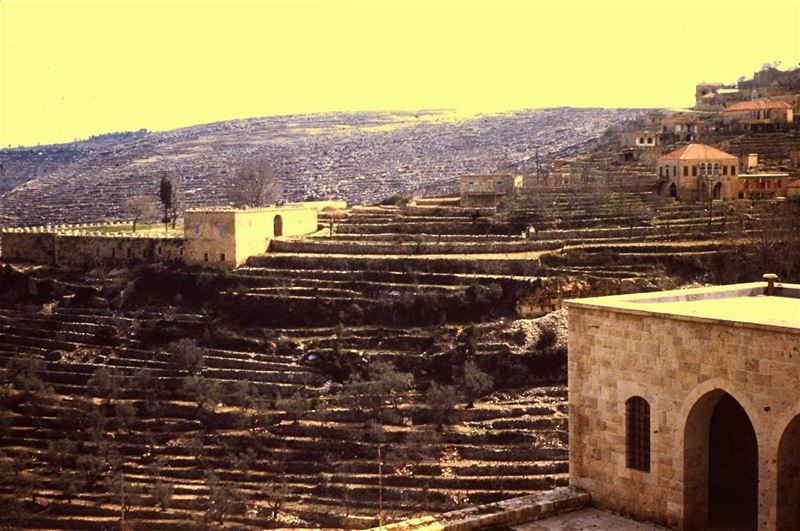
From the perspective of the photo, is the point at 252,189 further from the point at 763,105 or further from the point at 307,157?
the point at 307,157

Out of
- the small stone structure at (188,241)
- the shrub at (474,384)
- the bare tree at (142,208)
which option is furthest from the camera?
the bare tree at (142,208)

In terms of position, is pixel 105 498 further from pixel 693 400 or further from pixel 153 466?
pixel 693 400

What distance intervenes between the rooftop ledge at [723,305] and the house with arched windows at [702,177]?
32.1 m

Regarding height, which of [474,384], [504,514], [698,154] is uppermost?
[698,154]

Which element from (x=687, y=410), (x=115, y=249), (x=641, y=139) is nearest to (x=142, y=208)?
(x=115, y=249)

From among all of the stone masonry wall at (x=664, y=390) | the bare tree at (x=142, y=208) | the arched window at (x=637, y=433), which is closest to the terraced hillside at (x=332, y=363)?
the stone masonry wall at (x=664, y=390)

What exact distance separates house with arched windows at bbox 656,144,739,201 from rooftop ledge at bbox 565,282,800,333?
32.1 m

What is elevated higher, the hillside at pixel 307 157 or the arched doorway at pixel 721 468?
the hillside at pixel 307 157

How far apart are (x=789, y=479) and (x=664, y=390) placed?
1693 millimetres

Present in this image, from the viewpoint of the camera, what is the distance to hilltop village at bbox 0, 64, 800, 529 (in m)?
13.0

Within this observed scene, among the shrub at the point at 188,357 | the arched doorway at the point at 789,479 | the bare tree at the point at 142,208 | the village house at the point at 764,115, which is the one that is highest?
the village house at the point at 764,115

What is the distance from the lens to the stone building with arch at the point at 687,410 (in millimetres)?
11664

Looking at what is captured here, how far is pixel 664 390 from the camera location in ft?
41.5

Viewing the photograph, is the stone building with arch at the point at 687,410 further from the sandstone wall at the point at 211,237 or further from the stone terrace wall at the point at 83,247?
the stone terrace wall at the point at 83,247
